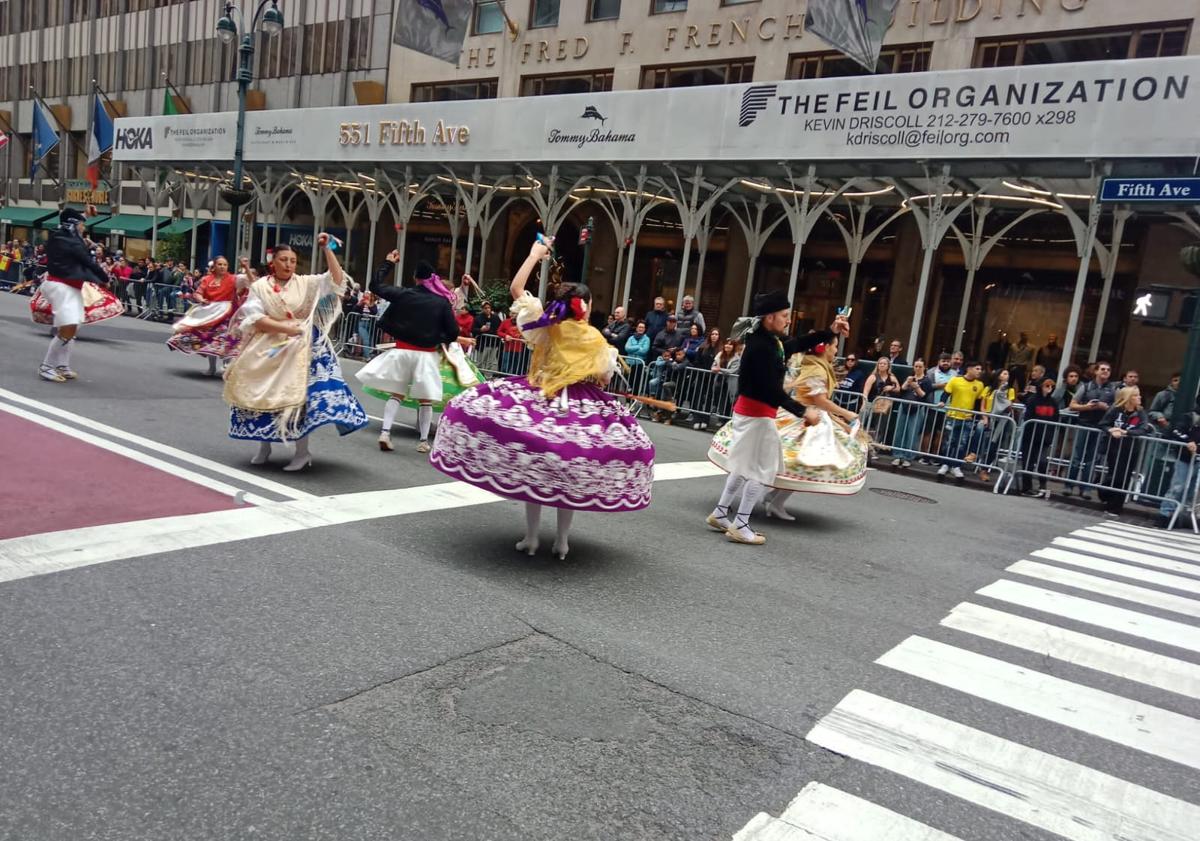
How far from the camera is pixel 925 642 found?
5.18 meters

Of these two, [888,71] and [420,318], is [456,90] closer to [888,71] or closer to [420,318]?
[888,71]

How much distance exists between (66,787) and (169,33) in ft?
155

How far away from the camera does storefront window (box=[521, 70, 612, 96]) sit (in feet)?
85.4

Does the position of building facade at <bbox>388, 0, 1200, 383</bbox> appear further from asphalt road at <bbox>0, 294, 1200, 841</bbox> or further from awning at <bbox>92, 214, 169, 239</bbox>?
awning at <bbox>92, 214, 169, 239</bbox>

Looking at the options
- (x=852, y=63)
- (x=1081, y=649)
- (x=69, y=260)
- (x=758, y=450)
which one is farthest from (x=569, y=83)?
(x=1081, y=649)

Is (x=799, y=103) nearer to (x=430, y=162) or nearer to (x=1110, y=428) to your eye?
(x=1110, y=428)

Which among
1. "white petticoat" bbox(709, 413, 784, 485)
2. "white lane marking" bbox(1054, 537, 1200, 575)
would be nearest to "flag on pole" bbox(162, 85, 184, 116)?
"white petticoat" bbox(709, 413, 784, 485)

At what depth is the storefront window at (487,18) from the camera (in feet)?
92.6

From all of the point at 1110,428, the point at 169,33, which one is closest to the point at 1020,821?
the point at 1110,428

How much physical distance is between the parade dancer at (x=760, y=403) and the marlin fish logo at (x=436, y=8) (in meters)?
18.4

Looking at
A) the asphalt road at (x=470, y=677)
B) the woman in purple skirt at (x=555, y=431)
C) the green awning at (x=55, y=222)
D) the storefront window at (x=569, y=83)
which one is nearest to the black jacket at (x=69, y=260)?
the asphalt road at (x=470, y=677)

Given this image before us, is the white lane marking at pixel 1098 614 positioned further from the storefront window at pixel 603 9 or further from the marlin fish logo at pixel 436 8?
the storefront window at pixel 603 9

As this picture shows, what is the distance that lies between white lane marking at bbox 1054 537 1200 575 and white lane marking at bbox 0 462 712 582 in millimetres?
5712

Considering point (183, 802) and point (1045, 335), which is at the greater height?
point (1045, 335)
